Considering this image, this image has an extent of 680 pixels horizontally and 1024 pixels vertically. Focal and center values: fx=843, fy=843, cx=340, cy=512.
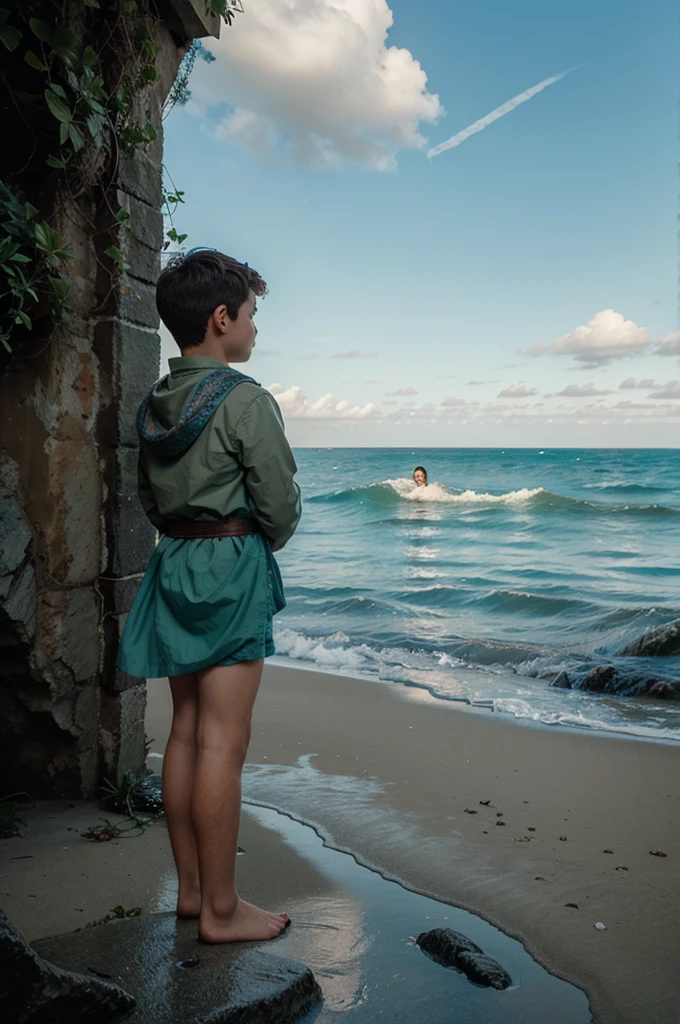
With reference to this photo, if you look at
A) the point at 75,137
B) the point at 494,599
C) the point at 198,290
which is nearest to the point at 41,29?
the point at 75,137

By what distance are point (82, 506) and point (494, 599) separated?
7820 millimetres

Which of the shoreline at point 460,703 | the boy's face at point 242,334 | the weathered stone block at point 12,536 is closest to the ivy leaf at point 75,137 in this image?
the boy's face at point 242,334

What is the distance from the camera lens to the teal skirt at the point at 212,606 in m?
2.12

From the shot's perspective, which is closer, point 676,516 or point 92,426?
point 92,426

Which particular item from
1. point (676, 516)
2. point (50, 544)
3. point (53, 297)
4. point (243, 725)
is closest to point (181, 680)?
→ point (243, 725)

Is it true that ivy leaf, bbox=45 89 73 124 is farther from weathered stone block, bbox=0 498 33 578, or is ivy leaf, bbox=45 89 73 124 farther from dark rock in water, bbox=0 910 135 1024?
dark rock in water, bbox=0 910 135 1024

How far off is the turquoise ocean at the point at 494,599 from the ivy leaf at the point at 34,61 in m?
4.28

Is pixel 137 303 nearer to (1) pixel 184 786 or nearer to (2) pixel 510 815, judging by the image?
(1) pixel 184 786

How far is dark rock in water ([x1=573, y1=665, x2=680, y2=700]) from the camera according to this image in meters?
5.95

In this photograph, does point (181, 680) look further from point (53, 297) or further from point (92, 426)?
point (53, 297)

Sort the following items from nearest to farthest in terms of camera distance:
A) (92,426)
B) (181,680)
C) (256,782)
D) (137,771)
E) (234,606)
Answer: (234,606) → (181,680) → (92,426) → (137,771) → (256,782)

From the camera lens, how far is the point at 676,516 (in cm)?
1984

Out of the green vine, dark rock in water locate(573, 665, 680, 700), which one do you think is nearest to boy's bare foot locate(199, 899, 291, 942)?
the green vine

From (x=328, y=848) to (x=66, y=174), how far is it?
256 centimetres
